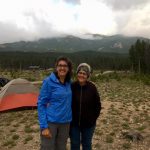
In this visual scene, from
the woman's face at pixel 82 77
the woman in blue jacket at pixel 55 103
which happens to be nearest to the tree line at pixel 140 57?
the woman's face at pixel 82 77

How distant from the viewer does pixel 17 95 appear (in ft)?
48.7

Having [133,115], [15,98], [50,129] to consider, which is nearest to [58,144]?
[50,129]

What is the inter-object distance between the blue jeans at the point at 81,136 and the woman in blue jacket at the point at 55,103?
19.6 inches

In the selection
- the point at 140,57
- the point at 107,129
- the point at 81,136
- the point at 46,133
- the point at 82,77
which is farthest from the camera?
the point at 140,57

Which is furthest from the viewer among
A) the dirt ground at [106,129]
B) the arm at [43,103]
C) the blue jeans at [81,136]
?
the dirt ground at [106,129]

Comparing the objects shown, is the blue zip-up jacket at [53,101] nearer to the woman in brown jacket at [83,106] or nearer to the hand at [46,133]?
the hand at [46,133]

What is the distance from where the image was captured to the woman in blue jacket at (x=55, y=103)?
5.33m

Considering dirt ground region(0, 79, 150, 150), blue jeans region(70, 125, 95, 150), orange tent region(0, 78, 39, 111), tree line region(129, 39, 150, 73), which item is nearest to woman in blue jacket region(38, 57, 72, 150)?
blue jeans region(70, 125, 95, 150)

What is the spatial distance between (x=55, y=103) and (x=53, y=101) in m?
0.05

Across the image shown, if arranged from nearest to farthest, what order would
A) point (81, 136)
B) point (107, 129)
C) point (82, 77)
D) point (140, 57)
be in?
point (82, 77) → point (81, 136) → point (107, 129) → point (140, 57)

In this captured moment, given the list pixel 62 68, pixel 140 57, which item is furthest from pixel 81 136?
pixel 140 57

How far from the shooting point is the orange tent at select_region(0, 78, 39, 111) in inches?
571

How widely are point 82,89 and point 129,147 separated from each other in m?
3.93

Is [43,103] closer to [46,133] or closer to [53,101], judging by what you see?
[53,101]
